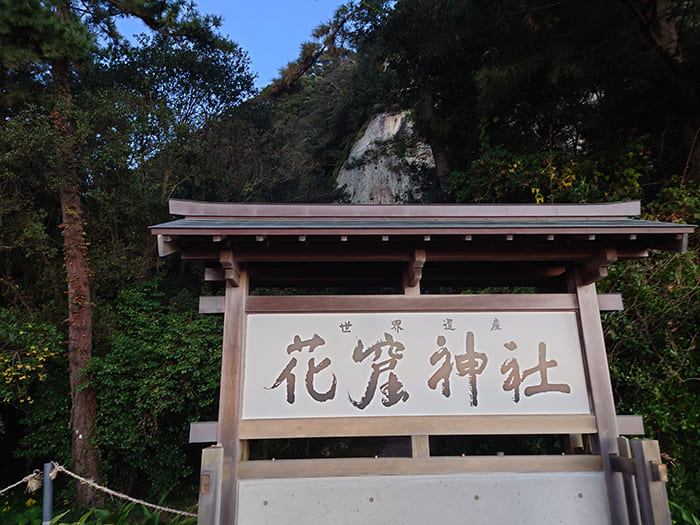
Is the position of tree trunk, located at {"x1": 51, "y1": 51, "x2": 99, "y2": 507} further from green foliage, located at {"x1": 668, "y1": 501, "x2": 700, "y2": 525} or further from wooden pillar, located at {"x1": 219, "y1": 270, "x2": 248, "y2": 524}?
green foliage, located at {"x1": 668, "y1": 501, "x2": 700, "y2": 525}

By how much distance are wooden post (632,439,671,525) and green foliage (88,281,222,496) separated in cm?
698

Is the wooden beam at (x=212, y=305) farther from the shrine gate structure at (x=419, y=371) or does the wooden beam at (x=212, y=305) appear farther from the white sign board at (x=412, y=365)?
the white sign board at (x=412, y=365)

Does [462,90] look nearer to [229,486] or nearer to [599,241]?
[599,241]

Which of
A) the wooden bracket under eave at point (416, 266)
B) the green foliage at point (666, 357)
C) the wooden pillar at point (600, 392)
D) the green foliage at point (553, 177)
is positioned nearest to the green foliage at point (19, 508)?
the wooden bracket under eave at point (416, 266)

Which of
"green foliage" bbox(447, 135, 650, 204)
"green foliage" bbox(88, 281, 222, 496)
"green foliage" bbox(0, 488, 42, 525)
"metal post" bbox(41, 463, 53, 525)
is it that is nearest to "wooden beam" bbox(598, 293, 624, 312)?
"green foliage" bbox(447, 135, 650, 204)

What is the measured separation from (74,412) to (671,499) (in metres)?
10.3

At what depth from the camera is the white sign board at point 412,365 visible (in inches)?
154

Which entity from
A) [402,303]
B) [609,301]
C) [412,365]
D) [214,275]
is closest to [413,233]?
[402,303]

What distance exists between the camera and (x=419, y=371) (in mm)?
4027

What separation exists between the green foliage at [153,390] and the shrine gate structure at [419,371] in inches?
190

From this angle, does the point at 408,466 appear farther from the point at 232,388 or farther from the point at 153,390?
the point at 153,390

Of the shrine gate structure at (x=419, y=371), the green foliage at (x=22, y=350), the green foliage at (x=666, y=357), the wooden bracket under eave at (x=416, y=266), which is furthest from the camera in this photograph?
the green foliage at (x=22, y=350)

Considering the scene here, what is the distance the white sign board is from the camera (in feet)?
12.9

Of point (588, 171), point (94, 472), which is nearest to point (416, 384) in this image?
point (588, 171)
